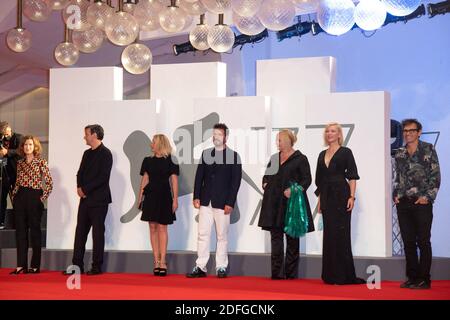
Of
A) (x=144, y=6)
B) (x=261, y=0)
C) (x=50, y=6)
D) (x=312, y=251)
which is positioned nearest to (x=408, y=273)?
Result: (x=312, y=251)

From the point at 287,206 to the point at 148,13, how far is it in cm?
218

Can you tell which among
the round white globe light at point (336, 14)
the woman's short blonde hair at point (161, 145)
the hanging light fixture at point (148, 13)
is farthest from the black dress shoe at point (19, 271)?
the round white globe light at point (336, 14)

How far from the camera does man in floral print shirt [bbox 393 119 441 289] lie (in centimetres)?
677

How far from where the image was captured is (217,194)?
7934 millimetres

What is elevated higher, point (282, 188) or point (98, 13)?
point (98, 13)

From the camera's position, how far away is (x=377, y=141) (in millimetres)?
8141

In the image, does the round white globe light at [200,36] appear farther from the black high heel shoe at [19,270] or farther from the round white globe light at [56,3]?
the black high heel shoe at [19,270]

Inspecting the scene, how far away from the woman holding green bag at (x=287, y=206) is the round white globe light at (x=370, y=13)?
70.8 inches

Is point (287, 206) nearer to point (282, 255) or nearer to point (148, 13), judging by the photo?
point (282, 255)

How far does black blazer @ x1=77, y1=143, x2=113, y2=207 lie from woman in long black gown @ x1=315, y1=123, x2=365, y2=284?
7.39ft

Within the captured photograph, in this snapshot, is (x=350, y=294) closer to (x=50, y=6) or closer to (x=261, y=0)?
(x=261, y=0)

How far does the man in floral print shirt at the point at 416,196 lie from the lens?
677cm

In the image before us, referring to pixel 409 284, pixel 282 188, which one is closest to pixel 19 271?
pixel 282 188

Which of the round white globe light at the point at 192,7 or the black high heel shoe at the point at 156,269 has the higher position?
the round white globe light at the point at 192,7
